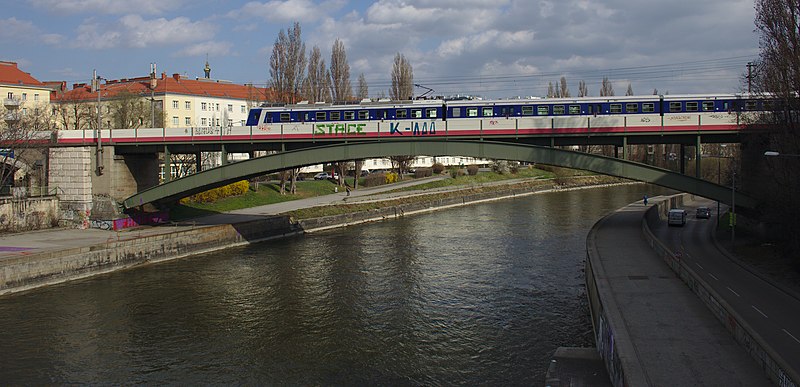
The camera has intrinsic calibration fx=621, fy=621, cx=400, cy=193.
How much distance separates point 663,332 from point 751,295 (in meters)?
8.28

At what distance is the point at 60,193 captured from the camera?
42.8 metres

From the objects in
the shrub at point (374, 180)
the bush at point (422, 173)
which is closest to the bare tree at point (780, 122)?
the shrub at point (374, 180)

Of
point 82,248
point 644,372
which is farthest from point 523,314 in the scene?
point 82,248

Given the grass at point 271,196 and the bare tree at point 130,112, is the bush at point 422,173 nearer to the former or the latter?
the grass at point 271,196

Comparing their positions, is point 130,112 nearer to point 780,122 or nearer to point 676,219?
point 676,219

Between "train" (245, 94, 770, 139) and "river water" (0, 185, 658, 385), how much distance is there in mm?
7832

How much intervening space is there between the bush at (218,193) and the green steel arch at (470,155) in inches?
512

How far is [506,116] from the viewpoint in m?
36.6

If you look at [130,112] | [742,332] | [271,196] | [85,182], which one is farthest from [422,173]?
[742,332]

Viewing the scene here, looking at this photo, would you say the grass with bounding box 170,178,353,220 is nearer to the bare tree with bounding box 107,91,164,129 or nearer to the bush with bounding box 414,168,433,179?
the bare tree with bounding box 107,91,164,129

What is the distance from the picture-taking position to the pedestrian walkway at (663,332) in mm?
14094

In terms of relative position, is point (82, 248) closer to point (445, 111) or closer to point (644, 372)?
point (445, 111)

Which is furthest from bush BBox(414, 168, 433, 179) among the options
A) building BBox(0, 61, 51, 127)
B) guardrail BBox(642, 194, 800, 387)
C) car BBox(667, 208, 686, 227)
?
guardrail BBox(642, 194, 800, 387)

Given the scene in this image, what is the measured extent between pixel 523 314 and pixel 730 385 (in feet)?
39.8
